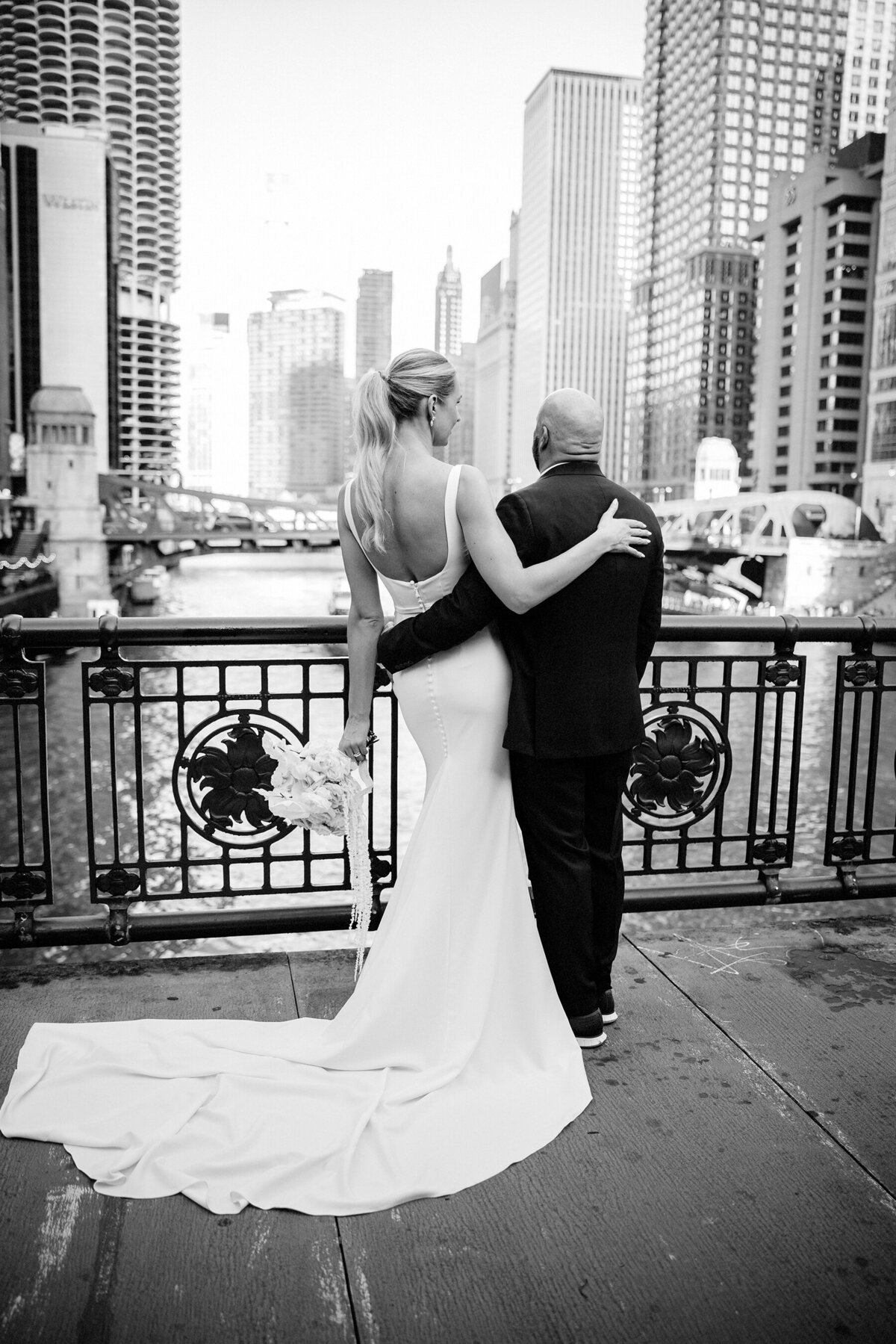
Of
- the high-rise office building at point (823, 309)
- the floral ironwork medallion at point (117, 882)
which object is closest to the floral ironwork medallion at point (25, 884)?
the floral ironwork medallion at point (117, 882)

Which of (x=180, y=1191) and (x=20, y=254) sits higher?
(x=20, y=254)

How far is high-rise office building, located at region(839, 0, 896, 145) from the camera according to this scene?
158 metres

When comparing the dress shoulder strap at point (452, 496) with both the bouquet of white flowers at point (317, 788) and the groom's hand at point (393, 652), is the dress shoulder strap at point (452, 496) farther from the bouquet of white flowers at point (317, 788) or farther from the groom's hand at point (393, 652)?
the bouquet of white flowers at point (317, 788)

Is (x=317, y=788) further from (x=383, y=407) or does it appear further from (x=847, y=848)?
(x=847, y=848)

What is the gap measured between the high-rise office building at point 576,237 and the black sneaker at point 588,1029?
606ft

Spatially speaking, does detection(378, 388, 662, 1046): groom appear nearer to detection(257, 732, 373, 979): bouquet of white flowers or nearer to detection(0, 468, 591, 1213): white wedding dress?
detection(0, 468, 591, 1213): white wedding dress

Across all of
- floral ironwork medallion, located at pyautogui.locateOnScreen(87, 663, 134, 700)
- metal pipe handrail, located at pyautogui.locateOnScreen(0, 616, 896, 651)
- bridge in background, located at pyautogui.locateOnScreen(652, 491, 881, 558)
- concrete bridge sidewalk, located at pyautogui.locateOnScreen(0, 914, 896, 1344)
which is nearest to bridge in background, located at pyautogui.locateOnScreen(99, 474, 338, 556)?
bridge in background, located at pyautogui.locateOnScreen(652, 491, 881, 558)

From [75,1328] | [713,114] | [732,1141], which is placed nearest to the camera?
[75,1328]

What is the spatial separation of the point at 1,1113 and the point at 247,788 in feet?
4.50

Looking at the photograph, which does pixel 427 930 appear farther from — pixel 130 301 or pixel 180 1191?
pixel 130 301

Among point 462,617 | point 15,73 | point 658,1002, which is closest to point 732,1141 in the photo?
point 658,1002

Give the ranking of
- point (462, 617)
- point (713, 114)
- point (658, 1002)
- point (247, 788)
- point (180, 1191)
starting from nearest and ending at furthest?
1. point (180, 1191)
2. point (462, 617)
3. point (658, 1002)
4. point (247, 788)
5. point (713, 114)

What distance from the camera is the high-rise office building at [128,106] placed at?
16012cm

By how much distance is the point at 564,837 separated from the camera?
2.97 meters
